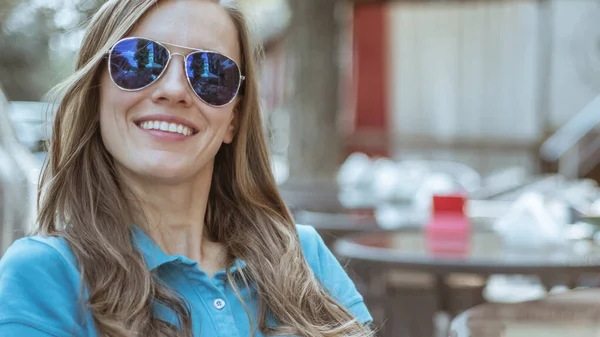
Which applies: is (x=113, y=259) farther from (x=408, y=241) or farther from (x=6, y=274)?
(x=408, y=241)

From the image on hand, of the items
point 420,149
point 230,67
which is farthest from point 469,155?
point 230,67

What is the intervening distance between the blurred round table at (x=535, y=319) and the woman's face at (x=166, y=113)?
62 centimetres

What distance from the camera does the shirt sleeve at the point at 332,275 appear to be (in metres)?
1.69

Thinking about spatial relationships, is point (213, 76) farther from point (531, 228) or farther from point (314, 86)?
point (314, 86)

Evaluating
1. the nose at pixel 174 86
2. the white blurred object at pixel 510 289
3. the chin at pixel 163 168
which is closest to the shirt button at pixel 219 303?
the chin at pixel 163 168

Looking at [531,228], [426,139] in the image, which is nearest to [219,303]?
[531,228]

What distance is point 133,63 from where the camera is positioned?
1.45m

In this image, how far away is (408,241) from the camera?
3.28m

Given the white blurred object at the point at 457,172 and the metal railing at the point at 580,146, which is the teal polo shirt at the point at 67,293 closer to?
the white blurred object at the point at 457,172

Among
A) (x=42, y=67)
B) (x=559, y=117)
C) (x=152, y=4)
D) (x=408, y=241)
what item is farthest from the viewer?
(x=42, y=67)

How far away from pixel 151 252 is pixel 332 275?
1.41 ft

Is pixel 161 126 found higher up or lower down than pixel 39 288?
higher up

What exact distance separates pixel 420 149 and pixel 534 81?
1660 mm

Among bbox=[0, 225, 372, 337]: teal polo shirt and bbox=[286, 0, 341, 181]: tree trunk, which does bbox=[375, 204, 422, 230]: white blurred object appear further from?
bbox=[0, 225, 372, 337]: teal polo shirt
